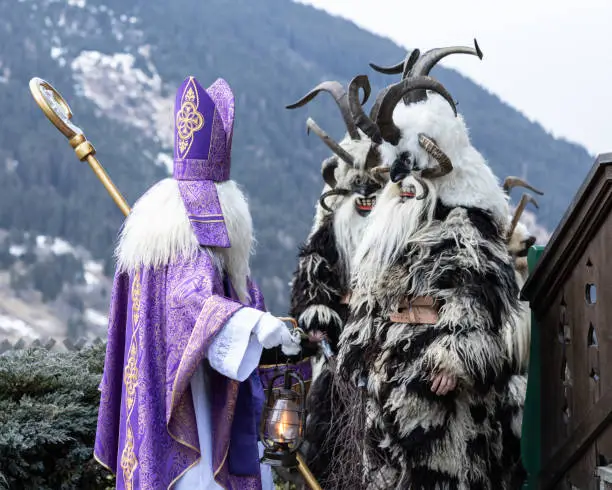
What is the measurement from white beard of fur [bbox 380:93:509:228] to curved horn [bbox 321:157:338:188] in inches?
46.4

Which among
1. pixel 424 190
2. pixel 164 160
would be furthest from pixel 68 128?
pixel 164 160

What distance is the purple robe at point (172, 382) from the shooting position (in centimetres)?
325

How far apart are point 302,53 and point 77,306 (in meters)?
9.60

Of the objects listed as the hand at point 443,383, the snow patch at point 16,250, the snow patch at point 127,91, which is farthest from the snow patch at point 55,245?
the hand at point 443,383

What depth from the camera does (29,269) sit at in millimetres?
12242

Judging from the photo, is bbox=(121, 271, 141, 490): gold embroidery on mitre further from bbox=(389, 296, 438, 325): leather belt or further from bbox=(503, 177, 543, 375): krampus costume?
bbox=(503, 177, 543, 375): krampus costume

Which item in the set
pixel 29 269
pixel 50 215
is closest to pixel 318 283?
pixel 29 269

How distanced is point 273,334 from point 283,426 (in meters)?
0.37

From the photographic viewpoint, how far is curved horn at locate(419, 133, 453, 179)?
414cm

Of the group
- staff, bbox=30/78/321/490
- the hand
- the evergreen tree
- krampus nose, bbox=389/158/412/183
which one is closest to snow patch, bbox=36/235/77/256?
the evergreen tree

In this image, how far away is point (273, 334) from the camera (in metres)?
3.12

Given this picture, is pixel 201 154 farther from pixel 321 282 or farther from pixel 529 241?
pixel 529 241

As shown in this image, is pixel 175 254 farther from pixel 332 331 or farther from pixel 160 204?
pixel 332 331

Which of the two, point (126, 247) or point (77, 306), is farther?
point (77, 306)
